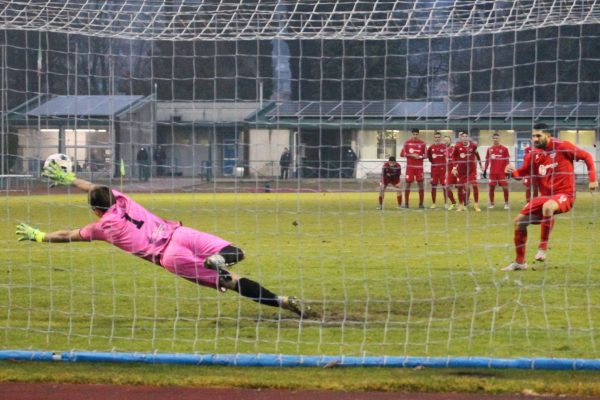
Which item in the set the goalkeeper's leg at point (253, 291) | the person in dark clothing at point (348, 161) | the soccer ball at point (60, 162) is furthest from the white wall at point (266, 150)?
the goalkeeper's leg at point (253, 291)

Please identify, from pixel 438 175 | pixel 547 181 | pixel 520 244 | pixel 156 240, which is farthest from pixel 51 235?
pixel 438 175

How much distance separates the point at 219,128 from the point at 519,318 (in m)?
4.49

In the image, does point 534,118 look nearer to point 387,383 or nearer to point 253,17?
point 253,17

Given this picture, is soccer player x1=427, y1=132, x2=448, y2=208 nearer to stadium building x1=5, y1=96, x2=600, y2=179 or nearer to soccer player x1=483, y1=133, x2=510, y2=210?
soccer player x1=483, y1=133, x2=510, y2=210

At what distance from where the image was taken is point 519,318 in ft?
A: 31.4

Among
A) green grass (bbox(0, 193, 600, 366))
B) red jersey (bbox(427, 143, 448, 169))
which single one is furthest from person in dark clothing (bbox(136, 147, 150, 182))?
red jersey (bbox(427, 143, 448, 169))

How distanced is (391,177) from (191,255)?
36.7 feet

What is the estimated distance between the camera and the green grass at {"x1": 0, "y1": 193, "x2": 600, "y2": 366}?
28.0 ft

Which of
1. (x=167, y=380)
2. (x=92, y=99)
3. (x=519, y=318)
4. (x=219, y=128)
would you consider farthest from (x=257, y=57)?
(x=167, y=380)

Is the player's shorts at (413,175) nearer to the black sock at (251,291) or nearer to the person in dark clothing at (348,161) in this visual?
the person in dark clothing at (348,161)

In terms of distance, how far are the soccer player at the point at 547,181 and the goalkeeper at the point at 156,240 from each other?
4.53m

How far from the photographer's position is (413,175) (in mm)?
24625

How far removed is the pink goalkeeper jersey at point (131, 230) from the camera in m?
9.04

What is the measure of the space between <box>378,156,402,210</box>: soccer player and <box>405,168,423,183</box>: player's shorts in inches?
15.2
